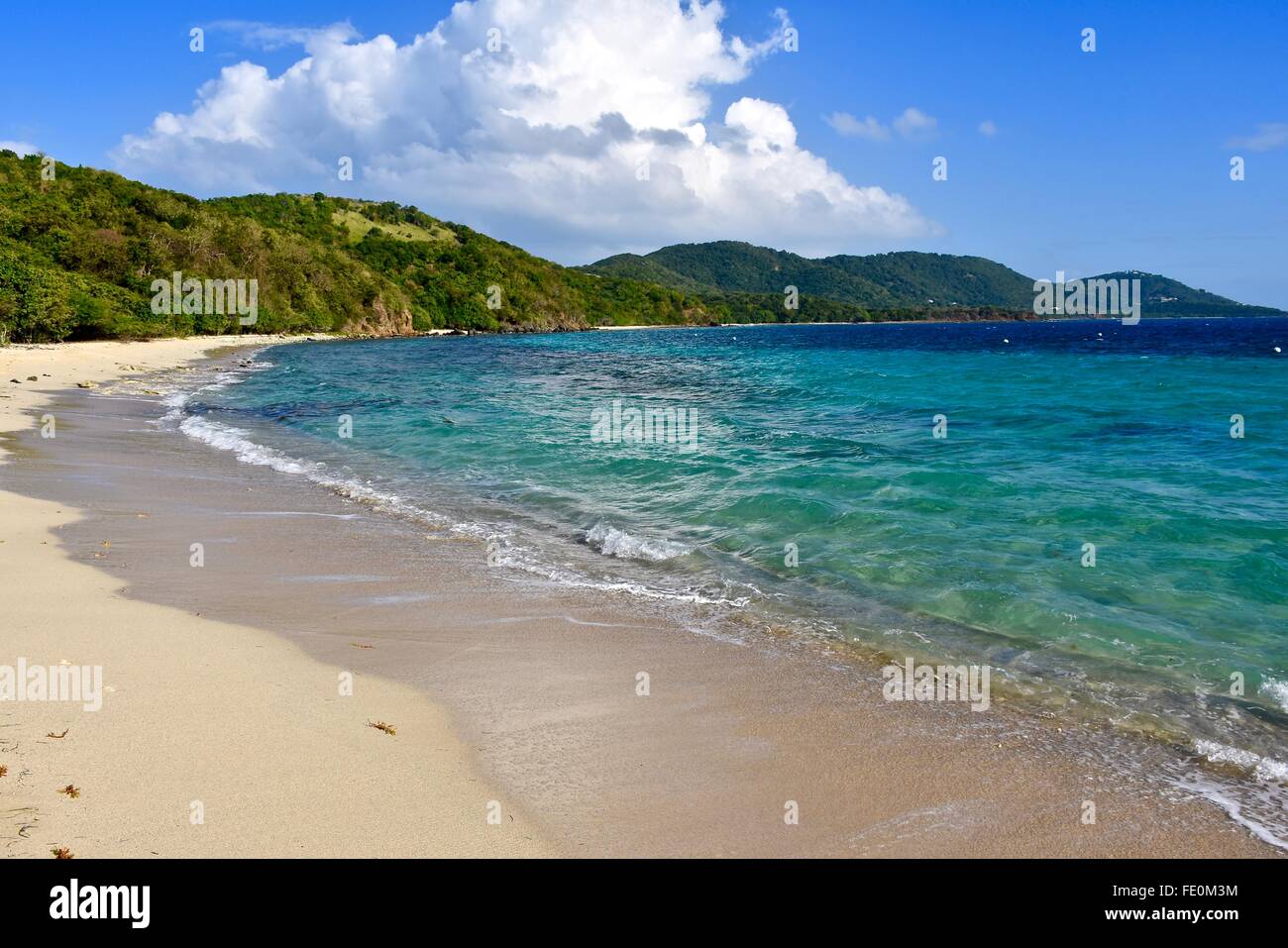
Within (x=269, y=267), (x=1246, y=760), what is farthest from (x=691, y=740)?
(x=269, y=267)

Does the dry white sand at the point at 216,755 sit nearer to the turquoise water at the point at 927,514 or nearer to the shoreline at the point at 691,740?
the shoreline at the point at 691,740

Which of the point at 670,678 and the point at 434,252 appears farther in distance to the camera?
the point at 434,252

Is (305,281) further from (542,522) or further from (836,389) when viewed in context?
(542,522)

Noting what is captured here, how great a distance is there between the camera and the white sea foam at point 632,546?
962cm

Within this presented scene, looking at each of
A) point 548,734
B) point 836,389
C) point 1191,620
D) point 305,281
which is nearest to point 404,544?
point 548,734

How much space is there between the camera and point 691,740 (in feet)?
16.2

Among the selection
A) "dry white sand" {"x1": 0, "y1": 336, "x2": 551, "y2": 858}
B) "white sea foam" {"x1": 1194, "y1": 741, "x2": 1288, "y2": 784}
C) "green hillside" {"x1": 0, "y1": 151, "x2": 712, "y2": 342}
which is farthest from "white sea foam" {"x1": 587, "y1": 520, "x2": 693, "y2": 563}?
"green hillside" {"x1": 0, "y1": 151, "x2": 712, "y2": 342}

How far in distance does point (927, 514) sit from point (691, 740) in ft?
24.6

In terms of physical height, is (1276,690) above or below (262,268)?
below

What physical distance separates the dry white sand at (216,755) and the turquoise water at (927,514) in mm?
3524

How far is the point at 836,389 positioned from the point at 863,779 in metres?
29.1

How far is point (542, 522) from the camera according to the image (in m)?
11.4

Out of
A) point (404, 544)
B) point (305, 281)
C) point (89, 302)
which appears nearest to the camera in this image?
point (404, 544)

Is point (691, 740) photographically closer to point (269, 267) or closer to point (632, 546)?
point (632, 546)
